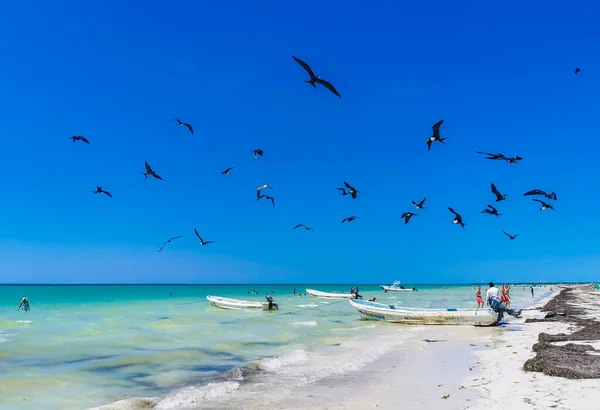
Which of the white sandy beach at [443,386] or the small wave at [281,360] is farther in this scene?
the small wave at [281,360]

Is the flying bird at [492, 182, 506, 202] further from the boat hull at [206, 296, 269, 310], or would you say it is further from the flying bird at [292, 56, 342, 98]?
the boat hull at [206, 296, 269, 310]

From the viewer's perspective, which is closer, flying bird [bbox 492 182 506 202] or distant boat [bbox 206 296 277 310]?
flying bird [bbox 492 182 506 202]

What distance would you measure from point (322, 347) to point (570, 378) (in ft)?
37.6

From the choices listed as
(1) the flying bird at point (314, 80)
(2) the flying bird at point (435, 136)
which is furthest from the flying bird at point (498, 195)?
(1) the flying bird at point (314, 80)

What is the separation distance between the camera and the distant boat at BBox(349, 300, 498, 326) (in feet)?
81.3

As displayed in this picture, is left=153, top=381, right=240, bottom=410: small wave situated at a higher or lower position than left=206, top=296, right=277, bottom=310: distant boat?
higher

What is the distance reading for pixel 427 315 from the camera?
2733 centimetres

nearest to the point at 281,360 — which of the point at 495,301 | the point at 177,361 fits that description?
the point at 177,361

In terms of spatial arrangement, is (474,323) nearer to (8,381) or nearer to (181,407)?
(181,407)

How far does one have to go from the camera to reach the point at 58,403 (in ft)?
36.7

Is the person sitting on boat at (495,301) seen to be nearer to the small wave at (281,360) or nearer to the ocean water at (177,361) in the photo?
the ocean water at (177,361)

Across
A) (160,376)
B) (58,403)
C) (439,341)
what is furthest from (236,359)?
(439,341)

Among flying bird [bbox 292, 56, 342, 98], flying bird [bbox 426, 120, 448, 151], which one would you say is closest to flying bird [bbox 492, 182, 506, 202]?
flying bird [bbox 426, 120, 448, 151]

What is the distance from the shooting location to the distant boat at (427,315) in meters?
24.8
